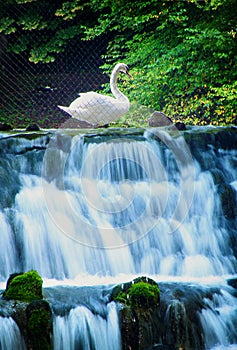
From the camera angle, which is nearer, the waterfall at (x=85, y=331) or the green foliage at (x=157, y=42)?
the waterfall at (x=85, y=331)

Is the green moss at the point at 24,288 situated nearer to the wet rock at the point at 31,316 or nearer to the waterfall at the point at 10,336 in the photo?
the wet rock at the point at 31,316

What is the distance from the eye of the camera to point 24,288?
4.68 m

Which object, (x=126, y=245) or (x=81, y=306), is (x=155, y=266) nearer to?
(x=126, y=245)

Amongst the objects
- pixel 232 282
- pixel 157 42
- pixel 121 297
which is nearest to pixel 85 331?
pixel 121 297

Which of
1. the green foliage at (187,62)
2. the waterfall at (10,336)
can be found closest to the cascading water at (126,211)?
the waterfall at (10,336)

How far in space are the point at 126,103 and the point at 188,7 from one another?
4.44 m

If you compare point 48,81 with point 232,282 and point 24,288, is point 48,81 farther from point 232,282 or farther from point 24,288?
point 24,288

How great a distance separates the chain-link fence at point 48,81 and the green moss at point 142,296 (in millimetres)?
6760

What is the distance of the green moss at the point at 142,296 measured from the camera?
476cm

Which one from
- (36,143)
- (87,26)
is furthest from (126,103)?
(87,26)

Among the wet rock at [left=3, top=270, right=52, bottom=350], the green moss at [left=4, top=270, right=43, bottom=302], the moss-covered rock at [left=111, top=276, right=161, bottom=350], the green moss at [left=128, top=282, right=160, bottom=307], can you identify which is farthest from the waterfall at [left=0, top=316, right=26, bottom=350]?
the green moss at [left=128, top=282, right=160, bottom=307]

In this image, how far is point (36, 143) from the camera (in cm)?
679

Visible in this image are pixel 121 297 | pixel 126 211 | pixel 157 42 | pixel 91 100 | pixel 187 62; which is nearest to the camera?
pixel 121 297

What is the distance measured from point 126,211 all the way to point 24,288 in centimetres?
197
